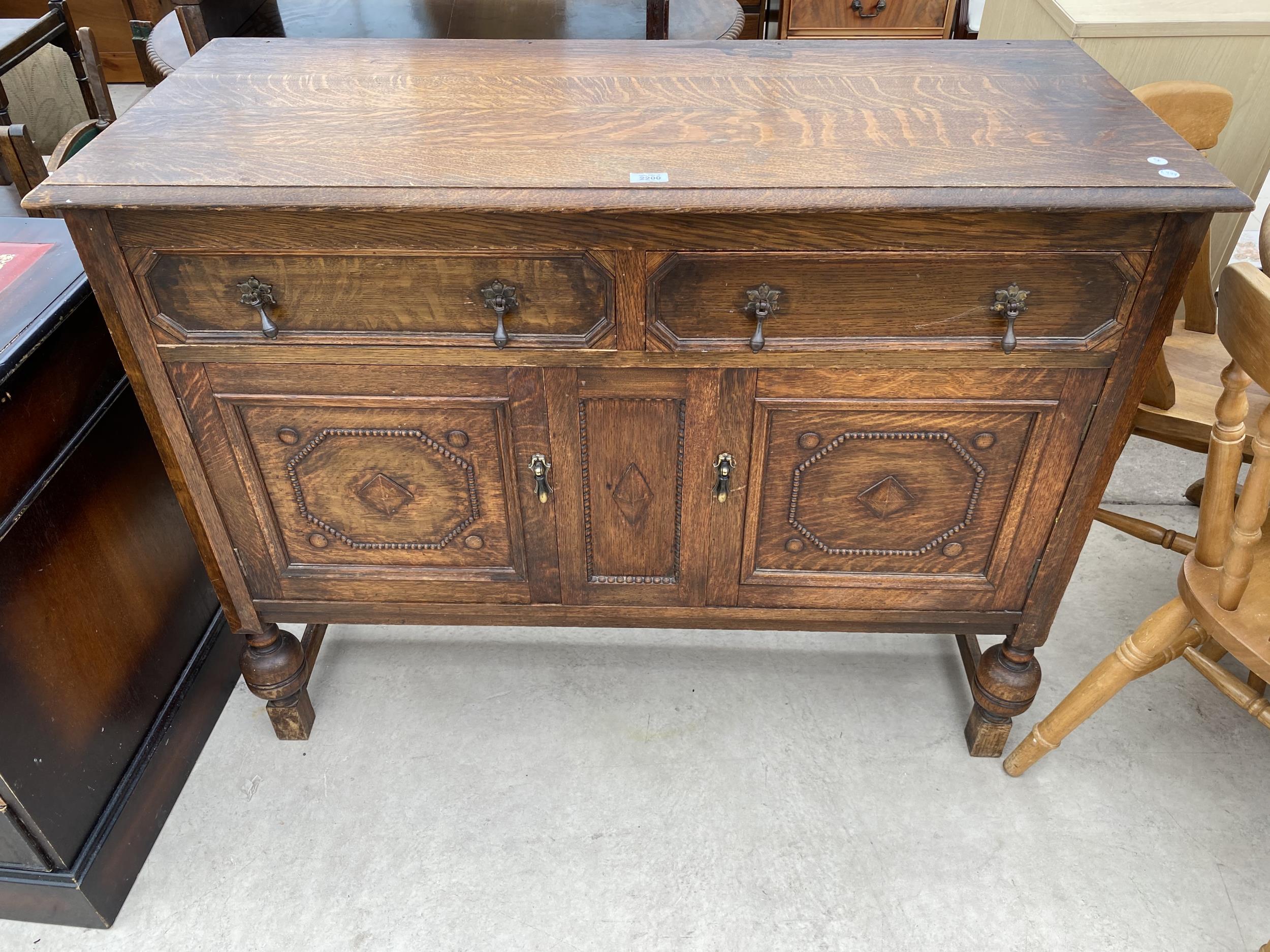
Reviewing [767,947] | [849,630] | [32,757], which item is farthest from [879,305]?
[32,757]

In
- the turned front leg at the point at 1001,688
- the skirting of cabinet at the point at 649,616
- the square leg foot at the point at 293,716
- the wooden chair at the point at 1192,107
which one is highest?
the wooden chair at the point at 1192,107

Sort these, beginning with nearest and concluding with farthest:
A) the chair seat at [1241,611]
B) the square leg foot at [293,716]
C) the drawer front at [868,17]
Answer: the chair seat at [1241,611] < the square leg foot at [293,716] < the drawer front at [868,17]

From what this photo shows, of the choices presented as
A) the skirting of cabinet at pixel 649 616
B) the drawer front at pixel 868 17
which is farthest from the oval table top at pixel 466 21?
the skirting of cabinet at pixel 649 616

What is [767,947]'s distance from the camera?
152 centimetres

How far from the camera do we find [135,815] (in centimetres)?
162

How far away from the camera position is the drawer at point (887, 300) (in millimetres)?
1188

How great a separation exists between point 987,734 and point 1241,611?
0.56 meters

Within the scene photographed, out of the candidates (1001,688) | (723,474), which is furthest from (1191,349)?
(723,474)

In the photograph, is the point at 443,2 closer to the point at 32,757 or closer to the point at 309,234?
the point at 309,234

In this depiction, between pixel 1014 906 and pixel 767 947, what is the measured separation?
0.45m

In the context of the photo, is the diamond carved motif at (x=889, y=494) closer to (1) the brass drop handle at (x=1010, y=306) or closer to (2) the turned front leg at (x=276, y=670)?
(1) the brass drop handle at (x=1010, y=306)

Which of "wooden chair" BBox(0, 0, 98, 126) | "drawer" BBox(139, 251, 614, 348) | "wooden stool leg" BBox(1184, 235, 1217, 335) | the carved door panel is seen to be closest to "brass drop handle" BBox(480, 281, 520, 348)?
"drawer" BBox(139, 251, 614, 348)

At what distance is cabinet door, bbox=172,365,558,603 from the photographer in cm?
133

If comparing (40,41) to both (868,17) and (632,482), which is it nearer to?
(632,482)
